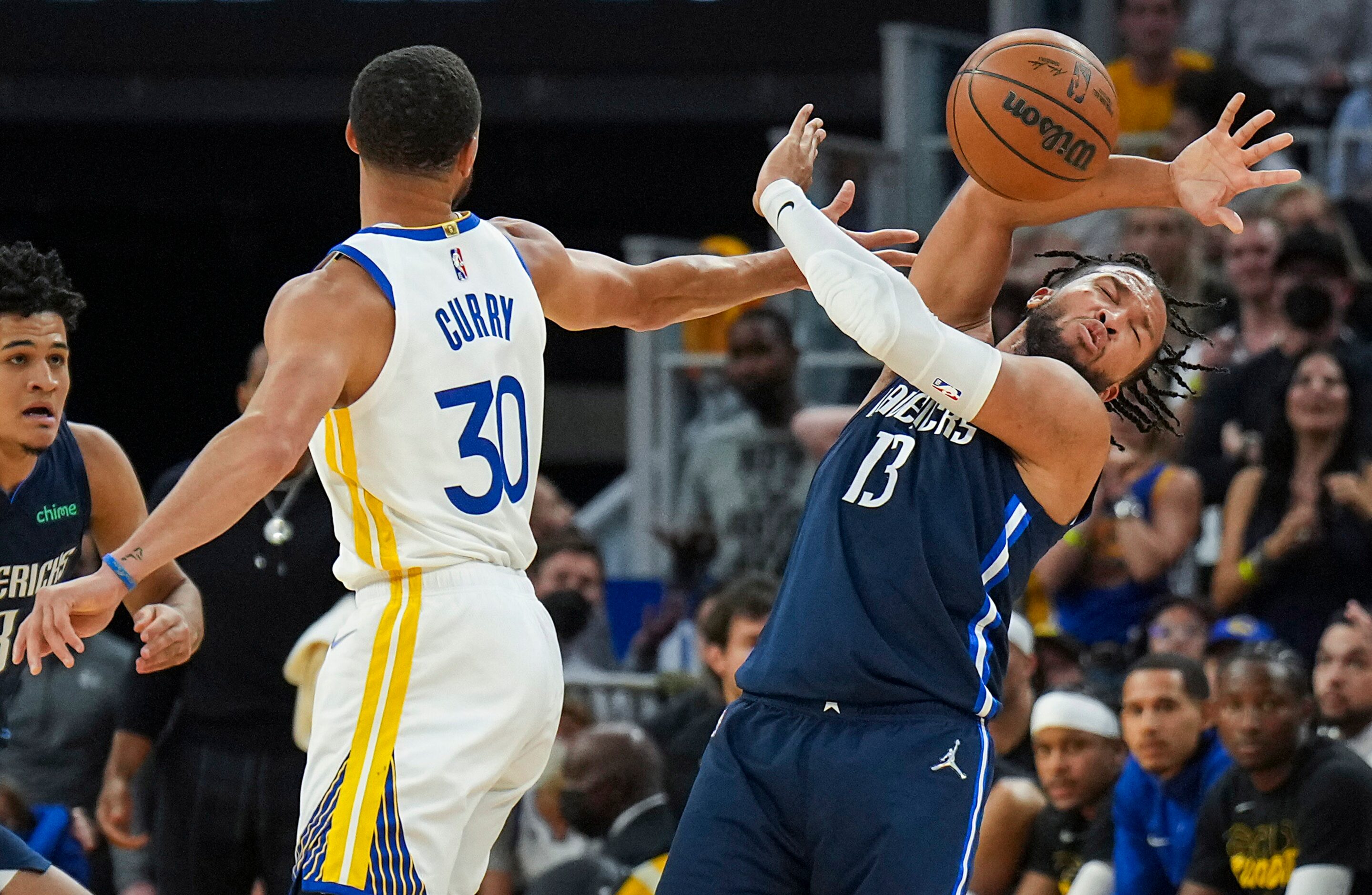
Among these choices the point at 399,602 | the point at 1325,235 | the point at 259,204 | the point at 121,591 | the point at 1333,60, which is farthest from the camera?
the point at 259,204

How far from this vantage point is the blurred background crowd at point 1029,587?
6.23 m

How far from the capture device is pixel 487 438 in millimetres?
3756

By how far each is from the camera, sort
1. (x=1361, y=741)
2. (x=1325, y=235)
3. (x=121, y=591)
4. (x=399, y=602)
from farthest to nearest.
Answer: (x=1325, y=235), (x=1361, y=741), (x=399, y=602), (x=121, y=591)

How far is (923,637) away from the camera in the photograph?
389cm

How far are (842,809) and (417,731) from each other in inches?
32.9

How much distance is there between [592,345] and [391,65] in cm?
1202

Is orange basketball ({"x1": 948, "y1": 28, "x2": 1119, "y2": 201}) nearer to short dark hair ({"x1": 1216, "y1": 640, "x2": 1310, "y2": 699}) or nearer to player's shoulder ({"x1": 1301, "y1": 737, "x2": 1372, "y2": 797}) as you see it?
short dark hair ({"x1": 1216, "y1": 640, "x2": 1310, "y2": 699})

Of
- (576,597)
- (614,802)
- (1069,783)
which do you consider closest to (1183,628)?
(1069,783)

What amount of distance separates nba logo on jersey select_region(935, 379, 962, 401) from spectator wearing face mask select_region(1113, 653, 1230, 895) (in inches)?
107

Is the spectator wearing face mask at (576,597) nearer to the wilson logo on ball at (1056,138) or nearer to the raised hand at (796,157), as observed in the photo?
the raised hand at (796,157)

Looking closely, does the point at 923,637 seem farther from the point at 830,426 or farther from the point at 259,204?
the point at 259,204

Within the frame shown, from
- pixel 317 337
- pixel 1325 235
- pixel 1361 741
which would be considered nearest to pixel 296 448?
pixel 317 337

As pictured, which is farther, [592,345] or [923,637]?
[592,345]

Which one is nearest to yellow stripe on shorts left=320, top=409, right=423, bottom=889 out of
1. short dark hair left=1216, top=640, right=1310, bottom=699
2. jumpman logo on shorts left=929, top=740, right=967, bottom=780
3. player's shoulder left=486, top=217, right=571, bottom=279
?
player's shoulder left=486, top=217, right=571, bottom=279
